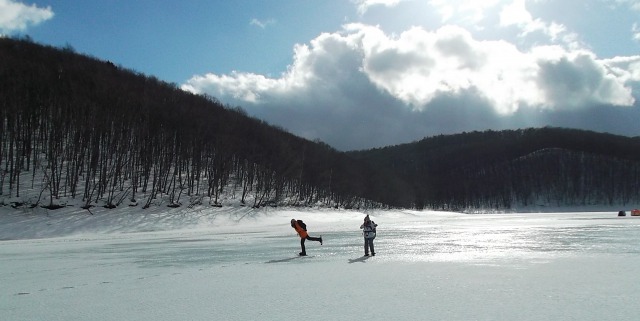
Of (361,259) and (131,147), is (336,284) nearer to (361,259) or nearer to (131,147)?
(361,259)

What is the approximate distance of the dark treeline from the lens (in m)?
57.7

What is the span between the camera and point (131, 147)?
70188 mm

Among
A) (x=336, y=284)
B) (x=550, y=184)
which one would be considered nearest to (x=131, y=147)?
(x=336, y=284)

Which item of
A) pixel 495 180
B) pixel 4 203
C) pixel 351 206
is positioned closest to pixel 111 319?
pixel 4 203

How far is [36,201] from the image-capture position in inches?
1896

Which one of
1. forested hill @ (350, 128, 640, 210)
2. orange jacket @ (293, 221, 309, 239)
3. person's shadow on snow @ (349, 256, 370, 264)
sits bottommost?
person's shadow on snow @ (349, 256, 370, 264)

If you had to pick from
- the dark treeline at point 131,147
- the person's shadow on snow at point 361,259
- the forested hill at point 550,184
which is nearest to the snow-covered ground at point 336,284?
the person's shadow on snow at point 361,259

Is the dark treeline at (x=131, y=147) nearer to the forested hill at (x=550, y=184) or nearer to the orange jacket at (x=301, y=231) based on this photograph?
the orange jacket at (x=301, y=231)

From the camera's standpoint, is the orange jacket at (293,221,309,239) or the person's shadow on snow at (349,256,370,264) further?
the orange jacket at (293,221,309,239)

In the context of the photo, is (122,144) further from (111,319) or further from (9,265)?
(111,319)

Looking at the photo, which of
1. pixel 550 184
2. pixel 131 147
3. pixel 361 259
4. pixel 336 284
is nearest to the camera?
pixel 336 284

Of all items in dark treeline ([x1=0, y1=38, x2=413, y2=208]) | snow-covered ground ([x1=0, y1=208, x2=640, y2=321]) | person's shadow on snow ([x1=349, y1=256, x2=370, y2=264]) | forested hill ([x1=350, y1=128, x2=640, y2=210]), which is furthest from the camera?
forested hill ([x1=350, y1=128, x2=640, y2=210])

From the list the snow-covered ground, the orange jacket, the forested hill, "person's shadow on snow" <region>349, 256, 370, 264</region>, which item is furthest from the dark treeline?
the forested hill

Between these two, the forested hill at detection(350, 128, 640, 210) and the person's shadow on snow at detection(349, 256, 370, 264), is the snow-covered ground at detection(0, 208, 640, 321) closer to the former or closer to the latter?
the person's shadow on snow at detection(349, 256, 370, 264)
